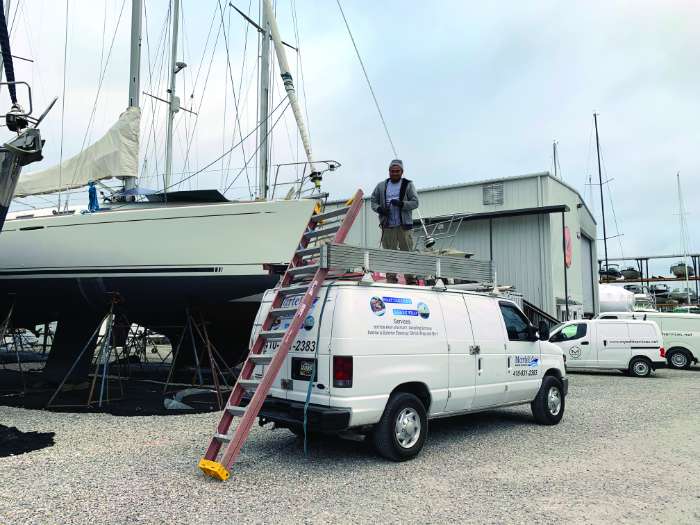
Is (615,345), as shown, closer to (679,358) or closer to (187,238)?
(679,358)

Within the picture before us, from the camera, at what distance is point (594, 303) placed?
29.9m

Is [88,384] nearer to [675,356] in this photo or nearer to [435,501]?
[435,501]

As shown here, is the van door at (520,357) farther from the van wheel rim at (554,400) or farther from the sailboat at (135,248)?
the sailboat at (135,248)

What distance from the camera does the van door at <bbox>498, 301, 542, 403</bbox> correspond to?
725 cm

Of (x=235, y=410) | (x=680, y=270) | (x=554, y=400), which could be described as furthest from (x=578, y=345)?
(x=680, y=270)

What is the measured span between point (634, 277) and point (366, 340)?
52.5 m

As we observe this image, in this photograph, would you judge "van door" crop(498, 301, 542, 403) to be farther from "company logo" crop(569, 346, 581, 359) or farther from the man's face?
"company logo" crop(569, 346, 581, 359)

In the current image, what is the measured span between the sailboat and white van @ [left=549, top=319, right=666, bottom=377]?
10.2m

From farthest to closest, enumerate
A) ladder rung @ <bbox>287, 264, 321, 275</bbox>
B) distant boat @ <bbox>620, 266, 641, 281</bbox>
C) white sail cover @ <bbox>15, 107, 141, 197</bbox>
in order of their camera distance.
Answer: distant boat @ <bbox>620, 266, 641, 281</bbox> → white sail cover @ <bbox>15, 107, 141, 197</bbox> → ladder rung @ <bbox>287, 264, 321, 275</bbox>

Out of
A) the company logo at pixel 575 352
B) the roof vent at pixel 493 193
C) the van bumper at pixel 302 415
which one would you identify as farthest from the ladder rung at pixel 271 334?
the roof vent at pixel 493 193

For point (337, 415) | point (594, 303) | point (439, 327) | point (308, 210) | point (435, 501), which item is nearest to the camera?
point (435, 501)

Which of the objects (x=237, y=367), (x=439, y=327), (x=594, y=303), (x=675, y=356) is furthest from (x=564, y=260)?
(x=439, y=327)

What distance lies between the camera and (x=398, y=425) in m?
5.64

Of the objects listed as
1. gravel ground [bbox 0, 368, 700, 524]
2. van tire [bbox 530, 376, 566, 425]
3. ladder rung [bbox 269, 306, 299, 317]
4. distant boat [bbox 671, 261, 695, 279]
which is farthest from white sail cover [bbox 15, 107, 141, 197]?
distant boat [bbox 671, 261, 695, 279]
